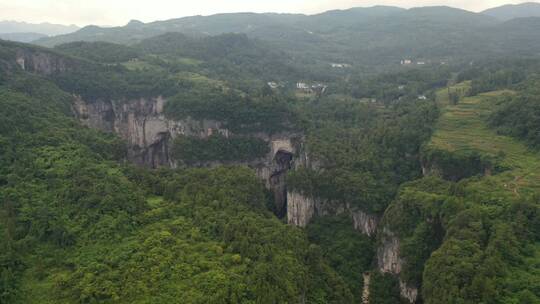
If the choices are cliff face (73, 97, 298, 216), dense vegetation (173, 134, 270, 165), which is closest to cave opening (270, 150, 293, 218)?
cliff face (73, 97, 298, 216)

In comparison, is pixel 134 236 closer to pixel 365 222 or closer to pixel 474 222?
pixel 474 222

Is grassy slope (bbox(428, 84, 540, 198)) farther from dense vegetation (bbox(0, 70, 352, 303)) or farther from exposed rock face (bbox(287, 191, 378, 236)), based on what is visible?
dense vegetation (bbox(0, 70, 352, 303))

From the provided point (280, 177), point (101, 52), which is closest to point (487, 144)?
point (280, 177)

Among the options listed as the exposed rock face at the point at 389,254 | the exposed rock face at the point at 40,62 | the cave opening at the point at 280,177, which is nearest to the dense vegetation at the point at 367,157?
the cave opening at the point at 280,177

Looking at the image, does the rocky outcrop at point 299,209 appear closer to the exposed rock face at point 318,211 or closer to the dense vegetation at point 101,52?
the exposed rock face at point 318,211

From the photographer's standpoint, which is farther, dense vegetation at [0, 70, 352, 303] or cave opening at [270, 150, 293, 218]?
cave opening at [270, 150, 293, 218]

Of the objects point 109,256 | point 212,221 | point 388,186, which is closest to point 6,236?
point 109,256
